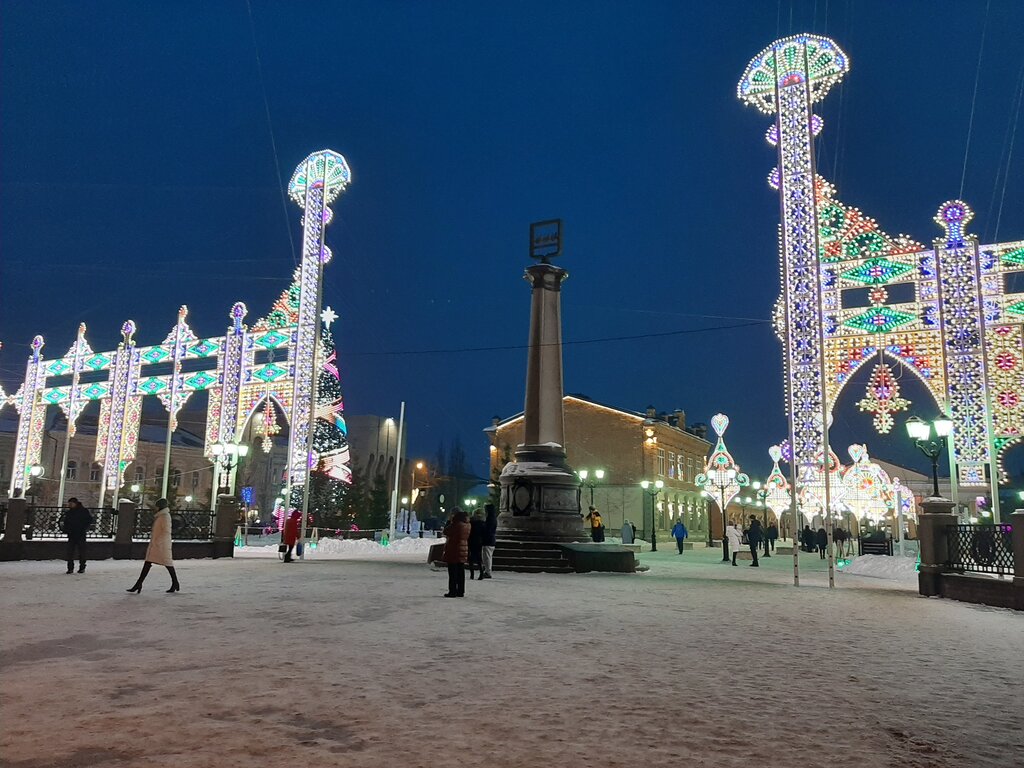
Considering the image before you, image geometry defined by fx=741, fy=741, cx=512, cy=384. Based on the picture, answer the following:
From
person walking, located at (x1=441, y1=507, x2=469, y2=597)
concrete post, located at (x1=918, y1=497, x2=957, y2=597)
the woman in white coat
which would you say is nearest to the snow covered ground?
the woman in white coat

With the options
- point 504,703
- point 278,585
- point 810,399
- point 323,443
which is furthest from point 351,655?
point 323,443

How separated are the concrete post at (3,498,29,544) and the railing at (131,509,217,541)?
11.6 feet

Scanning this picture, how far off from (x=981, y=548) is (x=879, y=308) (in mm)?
12155

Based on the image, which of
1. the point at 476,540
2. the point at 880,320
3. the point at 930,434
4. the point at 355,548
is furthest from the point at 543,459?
the point at 355,548

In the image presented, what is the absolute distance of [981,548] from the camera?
1396cm

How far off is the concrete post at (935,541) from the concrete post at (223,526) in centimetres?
1941

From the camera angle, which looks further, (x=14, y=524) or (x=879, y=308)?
(x=879, y=308)

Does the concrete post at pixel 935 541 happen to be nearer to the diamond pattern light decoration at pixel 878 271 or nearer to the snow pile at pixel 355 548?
the diamond pattern light decoration at pixel 878 271

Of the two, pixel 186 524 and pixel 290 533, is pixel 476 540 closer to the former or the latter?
pixel 290 533

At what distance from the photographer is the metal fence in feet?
43.4

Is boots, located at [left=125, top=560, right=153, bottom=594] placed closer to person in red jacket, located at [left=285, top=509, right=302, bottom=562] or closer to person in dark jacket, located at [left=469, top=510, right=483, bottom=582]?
person in dark jacket, located at [left=469, top=510, right=483, bottom=582]

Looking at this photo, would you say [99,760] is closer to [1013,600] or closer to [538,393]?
[1013,600]

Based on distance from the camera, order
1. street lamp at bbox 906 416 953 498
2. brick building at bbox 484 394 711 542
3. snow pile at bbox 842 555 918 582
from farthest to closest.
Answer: brick building at bbox 484 394 711 542
snow pile at bbox 842 555 918 582
street lamp at bbox 906 416 953 498

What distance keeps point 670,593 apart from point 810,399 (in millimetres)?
12657
